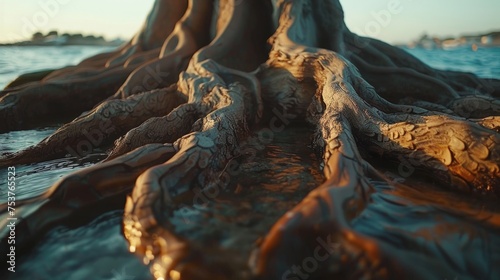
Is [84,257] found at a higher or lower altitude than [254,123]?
higher

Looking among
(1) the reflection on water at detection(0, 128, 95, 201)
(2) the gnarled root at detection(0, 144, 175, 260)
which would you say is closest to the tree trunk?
(2) the gnarled root at detection(0, 144, 175, 260)

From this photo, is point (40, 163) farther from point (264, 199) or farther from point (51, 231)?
point (264, 199)

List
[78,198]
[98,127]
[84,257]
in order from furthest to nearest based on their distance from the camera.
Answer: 1. [98,127]
2. [78,198]
3. [84,257]

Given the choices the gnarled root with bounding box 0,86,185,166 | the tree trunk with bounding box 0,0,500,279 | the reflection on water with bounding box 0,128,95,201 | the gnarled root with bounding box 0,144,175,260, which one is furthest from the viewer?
the gnarled root with bounding box 0,86,185,166

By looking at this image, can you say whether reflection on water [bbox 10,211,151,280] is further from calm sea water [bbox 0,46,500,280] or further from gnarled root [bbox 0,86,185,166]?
gnarled root [bbox 0,86,185,166]

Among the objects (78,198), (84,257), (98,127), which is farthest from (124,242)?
(98,127)

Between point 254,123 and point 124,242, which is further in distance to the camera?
point 254,123

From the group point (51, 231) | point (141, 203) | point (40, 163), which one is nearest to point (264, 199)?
point (141, 203)

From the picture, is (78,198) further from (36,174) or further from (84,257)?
(36,174)
